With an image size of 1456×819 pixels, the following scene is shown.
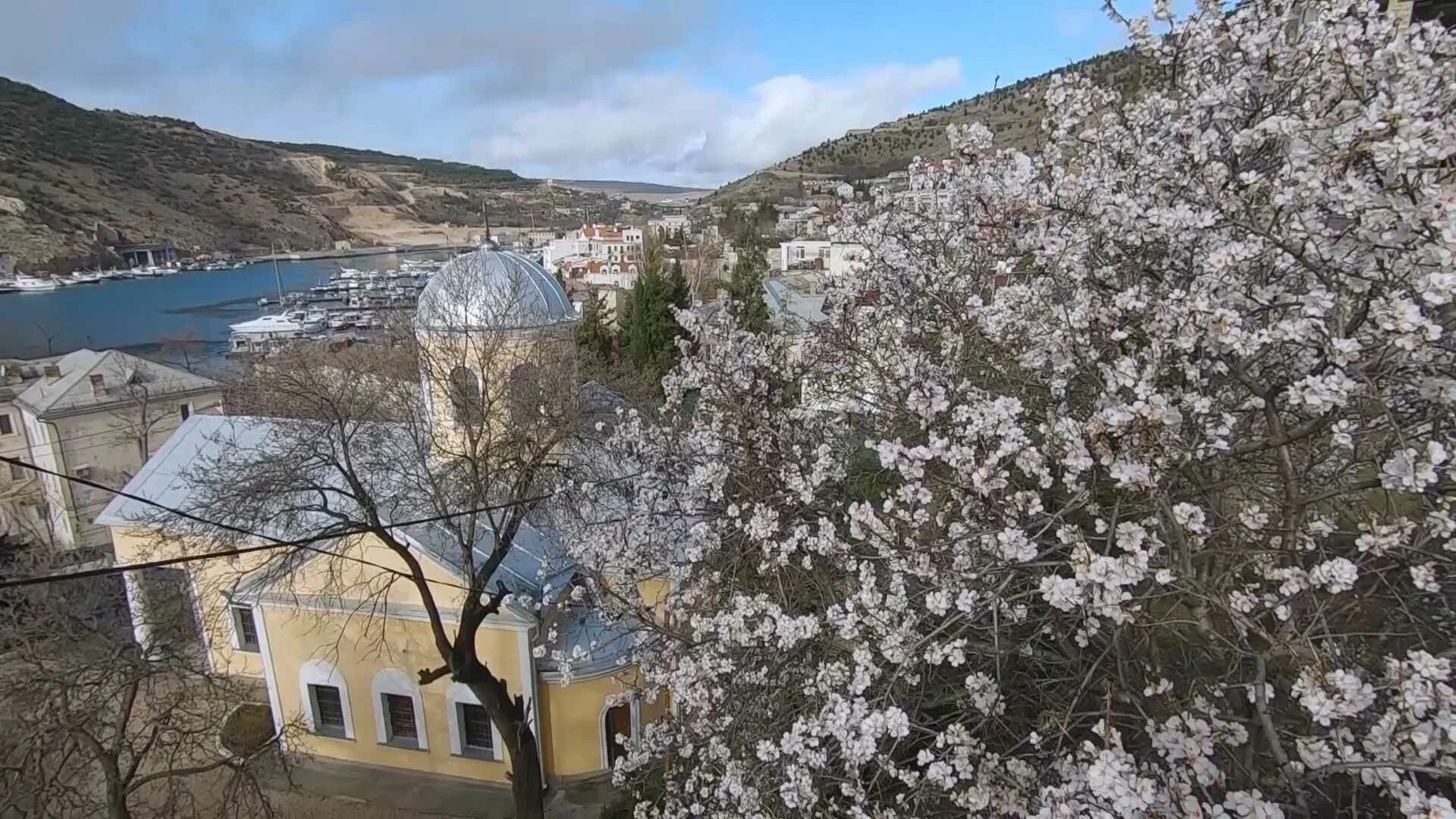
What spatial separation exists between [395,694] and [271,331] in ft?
103

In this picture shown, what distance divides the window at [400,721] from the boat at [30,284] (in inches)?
1690

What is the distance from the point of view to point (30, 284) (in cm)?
3897

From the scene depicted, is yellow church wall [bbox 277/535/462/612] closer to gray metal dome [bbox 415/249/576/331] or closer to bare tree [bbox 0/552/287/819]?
bare tree [bbox 0/552/287/819]

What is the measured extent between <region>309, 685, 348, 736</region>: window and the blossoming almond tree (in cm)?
835

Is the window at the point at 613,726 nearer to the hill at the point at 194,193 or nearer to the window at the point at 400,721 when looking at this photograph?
the window at the point at 400,721

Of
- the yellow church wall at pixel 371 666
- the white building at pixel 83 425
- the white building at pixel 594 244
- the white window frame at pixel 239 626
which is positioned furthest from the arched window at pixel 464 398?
the white building at pixel 594 244

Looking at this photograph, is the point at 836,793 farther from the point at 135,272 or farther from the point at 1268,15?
the point at 135,272

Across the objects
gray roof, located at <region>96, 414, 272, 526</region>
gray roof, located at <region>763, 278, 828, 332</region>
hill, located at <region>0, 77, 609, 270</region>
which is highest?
hill, located at <region>0, 77, 609, 270</region>

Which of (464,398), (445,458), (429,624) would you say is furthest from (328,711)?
(464,398)

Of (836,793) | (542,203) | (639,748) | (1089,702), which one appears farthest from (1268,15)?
(542,203)

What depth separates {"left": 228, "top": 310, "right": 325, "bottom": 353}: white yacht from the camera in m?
29.7

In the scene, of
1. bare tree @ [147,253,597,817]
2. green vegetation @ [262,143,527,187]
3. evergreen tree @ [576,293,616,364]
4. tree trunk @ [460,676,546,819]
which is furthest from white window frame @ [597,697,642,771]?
green vegetation @ [262,143,527,187]

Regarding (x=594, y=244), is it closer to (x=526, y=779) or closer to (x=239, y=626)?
(x=239, y=626)

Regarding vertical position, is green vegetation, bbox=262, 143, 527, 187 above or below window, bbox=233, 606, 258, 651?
above
